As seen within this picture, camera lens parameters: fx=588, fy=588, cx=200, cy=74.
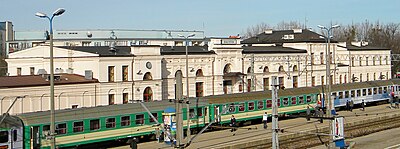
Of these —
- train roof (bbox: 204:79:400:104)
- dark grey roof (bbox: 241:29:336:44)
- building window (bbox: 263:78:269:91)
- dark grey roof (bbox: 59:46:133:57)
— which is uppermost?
dark grey roof (bbox: 241:29:336:44)

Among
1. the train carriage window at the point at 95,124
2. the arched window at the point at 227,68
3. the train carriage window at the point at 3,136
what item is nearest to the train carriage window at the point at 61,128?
the train carriage window at the point at 95,124

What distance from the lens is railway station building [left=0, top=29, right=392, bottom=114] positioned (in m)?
49.8

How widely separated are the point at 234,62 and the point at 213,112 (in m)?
19.6

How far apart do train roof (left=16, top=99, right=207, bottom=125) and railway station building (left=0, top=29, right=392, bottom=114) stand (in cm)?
955

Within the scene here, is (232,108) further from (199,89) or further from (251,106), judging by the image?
(199,89)

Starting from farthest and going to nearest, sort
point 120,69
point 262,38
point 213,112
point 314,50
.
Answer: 1. point 262,38
2. point 314,50
3. point 120,69
4. point 213,112

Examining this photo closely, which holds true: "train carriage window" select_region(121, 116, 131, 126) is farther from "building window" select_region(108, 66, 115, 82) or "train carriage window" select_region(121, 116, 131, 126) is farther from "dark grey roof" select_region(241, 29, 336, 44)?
"dark grey roof" select_region(241, 29, 336, 44)

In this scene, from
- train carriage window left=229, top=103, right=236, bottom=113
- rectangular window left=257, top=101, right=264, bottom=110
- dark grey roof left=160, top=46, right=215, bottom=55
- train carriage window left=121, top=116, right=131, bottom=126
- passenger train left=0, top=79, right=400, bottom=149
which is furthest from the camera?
dark grey roof left=160, top=46, right=215, bottom=55

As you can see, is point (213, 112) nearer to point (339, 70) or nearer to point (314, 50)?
point (314, 50)

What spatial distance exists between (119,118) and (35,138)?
246 inches

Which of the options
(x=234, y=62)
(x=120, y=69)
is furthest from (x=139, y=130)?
(x=234, y=62)

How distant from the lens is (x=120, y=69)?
50594mm

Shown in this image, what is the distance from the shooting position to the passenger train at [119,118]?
98.7ft

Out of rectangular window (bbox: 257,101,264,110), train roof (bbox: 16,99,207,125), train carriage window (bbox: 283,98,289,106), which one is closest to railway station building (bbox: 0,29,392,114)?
rectangular window (bbox: 257,101,264,110)
